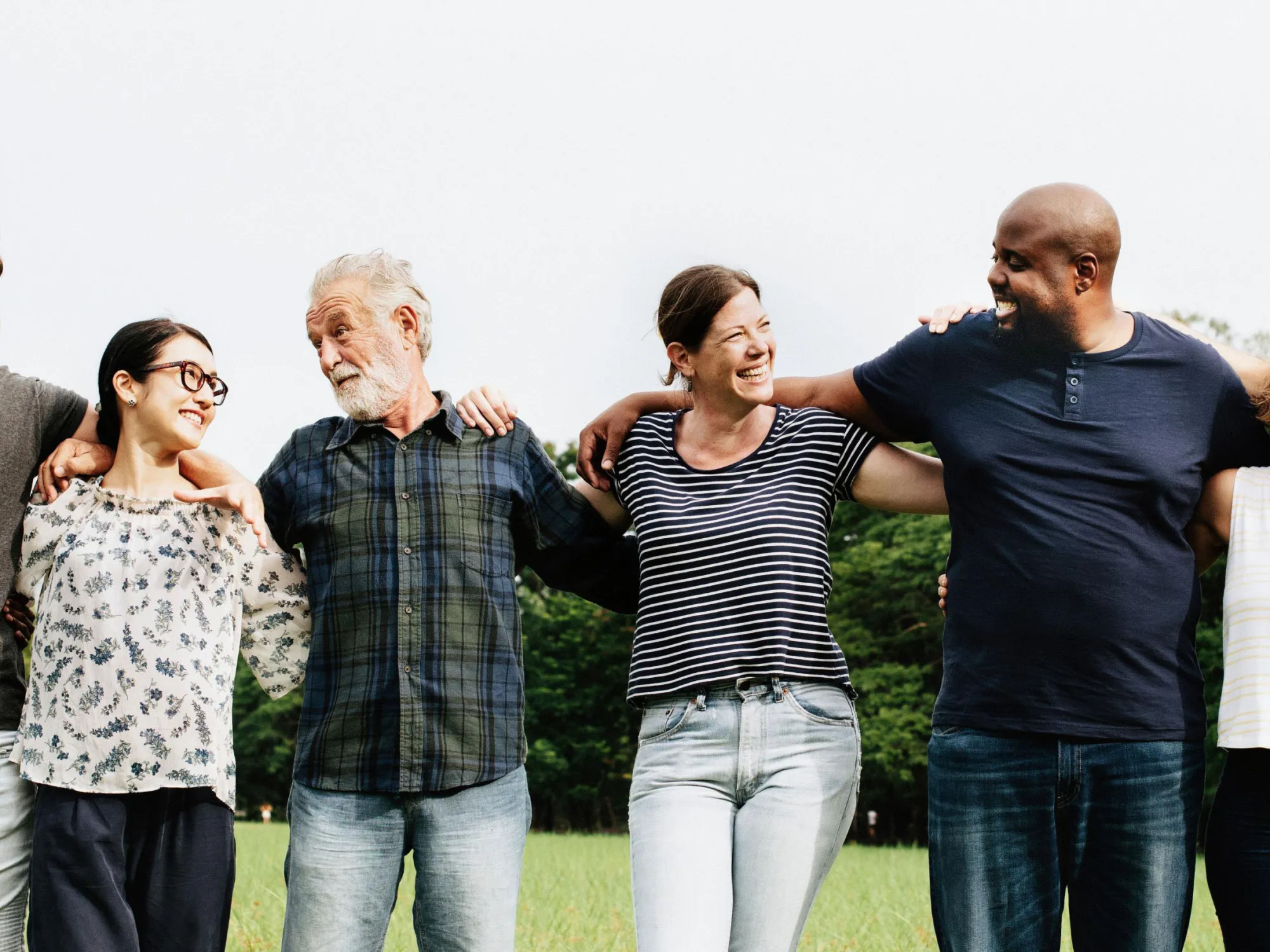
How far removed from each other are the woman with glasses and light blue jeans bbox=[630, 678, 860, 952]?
4.52 ft

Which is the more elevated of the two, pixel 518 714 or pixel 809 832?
pixel 518 714

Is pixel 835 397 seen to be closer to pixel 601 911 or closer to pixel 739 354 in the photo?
pixel 739 354

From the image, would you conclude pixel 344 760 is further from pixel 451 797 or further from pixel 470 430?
pixel 470 430

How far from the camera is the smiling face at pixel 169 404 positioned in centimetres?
453

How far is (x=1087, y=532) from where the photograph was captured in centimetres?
393

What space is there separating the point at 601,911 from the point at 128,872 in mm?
6609

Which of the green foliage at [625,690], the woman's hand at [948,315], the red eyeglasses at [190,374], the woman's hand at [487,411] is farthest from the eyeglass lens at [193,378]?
the green foliage at [625,690]

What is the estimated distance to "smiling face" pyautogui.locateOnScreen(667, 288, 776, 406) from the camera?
4461 mm

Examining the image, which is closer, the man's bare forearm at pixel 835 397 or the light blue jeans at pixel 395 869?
the light blue jeans at pixel 395 869

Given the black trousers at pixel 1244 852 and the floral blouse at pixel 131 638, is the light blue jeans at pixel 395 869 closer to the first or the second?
the floral blouse at pixel 131 638

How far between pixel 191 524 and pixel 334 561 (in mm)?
490

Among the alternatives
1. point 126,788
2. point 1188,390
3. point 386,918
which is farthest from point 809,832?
point 126,788

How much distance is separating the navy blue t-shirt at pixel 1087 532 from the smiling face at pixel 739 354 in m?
0.65

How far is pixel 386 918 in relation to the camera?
176 inches
